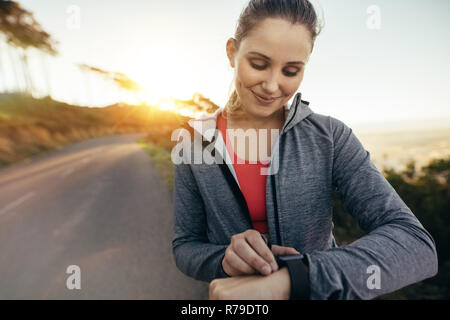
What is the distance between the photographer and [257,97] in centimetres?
116

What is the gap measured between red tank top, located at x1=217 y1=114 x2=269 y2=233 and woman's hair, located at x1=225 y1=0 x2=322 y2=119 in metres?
0.66

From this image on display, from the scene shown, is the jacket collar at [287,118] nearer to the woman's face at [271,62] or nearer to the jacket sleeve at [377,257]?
the woman's face at [271,62]

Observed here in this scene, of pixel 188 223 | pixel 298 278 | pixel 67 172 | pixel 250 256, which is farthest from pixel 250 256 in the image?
pixel 67 172

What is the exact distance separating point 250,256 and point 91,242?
13.8 ft

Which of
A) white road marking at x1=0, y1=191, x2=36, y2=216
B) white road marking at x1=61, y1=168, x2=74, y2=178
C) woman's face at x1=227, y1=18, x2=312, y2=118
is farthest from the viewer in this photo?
white road marking at x1=61, y1=168, x2=74, y2=178

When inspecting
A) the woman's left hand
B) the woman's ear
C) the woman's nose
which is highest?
the woman's ear

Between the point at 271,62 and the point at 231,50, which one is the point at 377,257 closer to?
the point at 271,62

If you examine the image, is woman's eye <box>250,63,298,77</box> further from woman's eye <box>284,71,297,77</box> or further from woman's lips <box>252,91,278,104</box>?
woman's lips <box>252,91,278,104</box>

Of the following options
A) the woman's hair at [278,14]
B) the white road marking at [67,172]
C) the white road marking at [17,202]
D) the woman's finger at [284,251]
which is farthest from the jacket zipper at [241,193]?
the white road marking at [67,172]

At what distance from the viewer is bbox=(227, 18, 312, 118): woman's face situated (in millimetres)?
991

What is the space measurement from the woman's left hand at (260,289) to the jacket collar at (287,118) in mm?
732

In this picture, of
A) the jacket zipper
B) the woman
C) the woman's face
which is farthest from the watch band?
the woman's face

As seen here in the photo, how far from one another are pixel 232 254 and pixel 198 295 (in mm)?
2299
